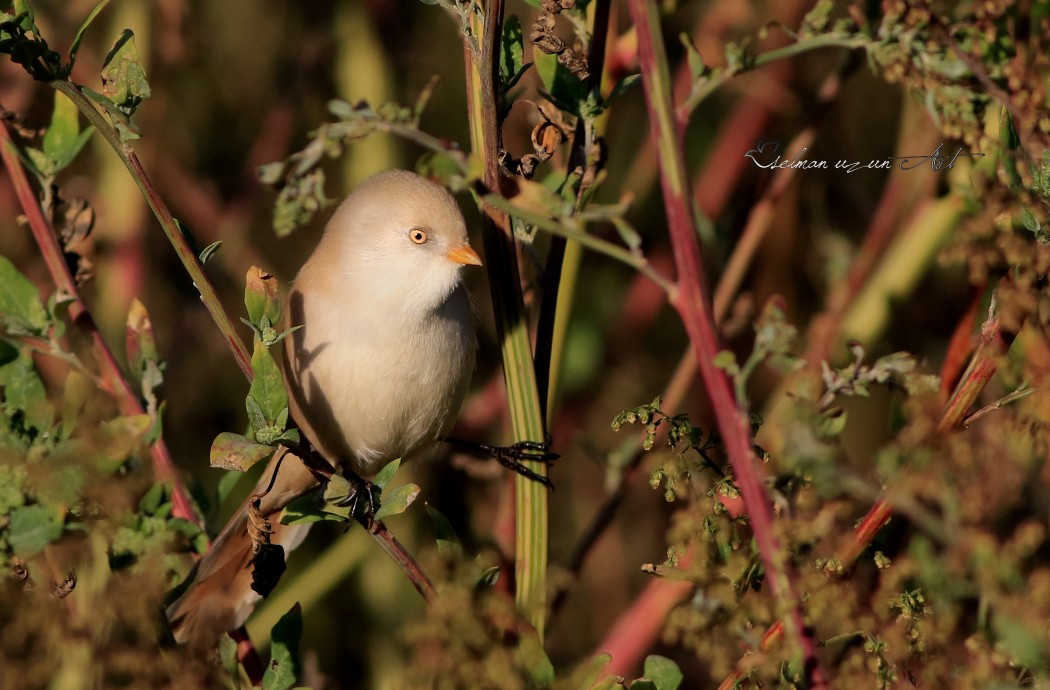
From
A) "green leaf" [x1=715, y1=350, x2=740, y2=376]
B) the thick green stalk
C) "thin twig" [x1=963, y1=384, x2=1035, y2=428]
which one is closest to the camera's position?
Result: "green leaf" [x1=715, y1=350, x2=740, y2=376]

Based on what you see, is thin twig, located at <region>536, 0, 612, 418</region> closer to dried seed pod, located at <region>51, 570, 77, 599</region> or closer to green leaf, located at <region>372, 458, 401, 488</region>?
green leaf, located at <region>372, 458, 401, 488</region>

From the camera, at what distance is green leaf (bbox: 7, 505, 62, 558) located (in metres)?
1.58

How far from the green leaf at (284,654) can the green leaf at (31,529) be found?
14.4 inches

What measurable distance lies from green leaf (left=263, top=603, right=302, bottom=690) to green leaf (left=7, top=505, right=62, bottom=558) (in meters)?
0.37

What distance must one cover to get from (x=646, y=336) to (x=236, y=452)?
3.05 meters

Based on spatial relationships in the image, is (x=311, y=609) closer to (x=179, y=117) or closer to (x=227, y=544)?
(x=227, y=544)

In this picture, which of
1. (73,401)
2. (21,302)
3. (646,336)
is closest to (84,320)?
(21,302)

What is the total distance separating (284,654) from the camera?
5.63ft

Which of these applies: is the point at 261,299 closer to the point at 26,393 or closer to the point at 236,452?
→ the point at 236,452

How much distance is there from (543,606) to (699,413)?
2.43m

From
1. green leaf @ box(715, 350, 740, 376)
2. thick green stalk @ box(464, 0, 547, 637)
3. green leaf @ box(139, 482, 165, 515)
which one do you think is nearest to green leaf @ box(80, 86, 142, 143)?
thick green stalk @ box(464, 0, 547, 637)

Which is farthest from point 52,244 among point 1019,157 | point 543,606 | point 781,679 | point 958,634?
point 958,634

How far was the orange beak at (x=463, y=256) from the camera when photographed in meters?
2.69
